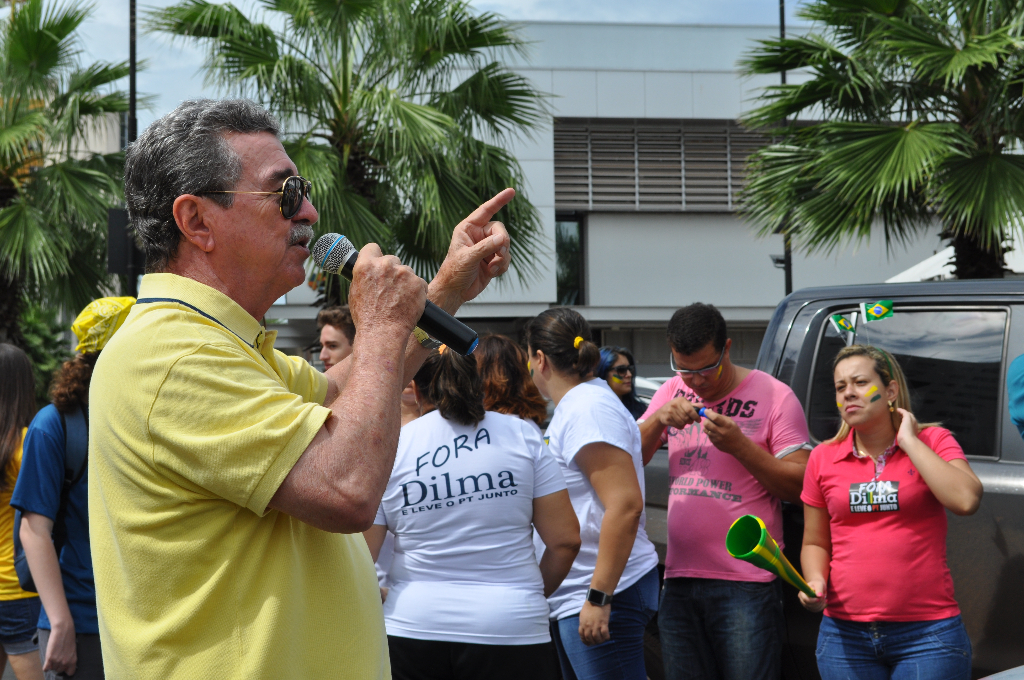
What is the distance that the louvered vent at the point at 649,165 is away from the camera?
19516mm

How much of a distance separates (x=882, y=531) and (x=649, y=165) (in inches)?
688

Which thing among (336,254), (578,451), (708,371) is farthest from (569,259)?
(336,254)

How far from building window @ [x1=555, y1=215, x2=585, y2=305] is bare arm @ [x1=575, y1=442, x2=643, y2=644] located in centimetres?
1665

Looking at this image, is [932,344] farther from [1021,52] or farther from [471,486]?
[1021,52]

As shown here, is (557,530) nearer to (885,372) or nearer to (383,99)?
(885,372)

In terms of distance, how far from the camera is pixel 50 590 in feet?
9.86

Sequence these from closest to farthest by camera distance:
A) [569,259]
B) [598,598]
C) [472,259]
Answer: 1. [472,259]
2. [598,598]
3. [569,259]

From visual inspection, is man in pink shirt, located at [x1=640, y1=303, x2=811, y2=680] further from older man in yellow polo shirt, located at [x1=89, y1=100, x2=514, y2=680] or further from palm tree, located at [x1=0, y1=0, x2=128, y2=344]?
palm tree, located at [x1=0, y1=0, x2=128, y2=344]

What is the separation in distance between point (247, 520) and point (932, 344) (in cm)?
260

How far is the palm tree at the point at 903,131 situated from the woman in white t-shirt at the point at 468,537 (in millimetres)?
5797

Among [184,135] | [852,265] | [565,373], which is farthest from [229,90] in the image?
[852,265]

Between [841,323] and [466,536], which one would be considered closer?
[466,536]

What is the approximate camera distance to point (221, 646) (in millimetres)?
1376

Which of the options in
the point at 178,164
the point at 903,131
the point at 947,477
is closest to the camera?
the point at 178,164
